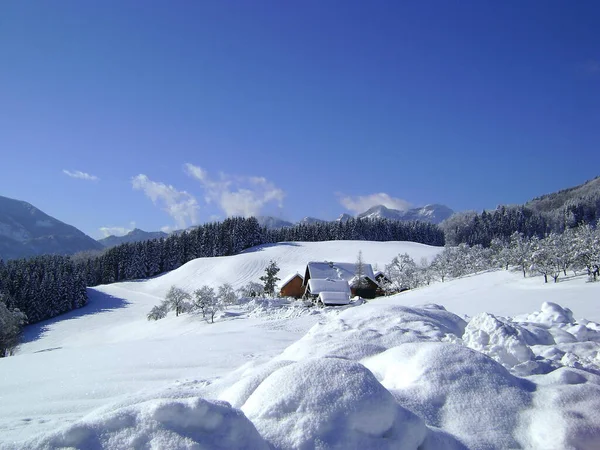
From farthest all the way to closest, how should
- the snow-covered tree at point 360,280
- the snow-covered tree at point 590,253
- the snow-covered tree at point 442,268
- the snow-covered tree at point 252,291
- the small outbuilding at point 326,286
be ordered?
1. the snow-covered tree at point 360,280
2. the snow-covered tree at point 442,268
3. the snow-covered tree at point 252,291
4. the small outbuilding at point 326,286
5. the snow-covered tree at point 590,253

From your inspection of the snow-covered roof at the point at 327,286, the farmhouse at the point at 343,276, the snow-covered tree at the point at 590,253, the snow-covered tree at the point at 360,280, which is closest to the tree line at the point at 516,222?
the farmhouse at the point at 343,276

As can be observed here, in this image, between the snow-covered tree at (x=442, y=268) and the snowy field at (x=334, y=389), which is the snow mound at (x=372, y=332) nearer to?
the snowy field at (x=334, y=389)

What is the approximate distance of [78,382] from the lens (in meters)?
7.92

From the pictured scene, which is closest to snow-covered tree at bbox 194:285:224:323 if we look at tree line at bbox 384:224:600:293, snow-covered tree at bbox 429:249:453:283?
tree line at bbox 384:224:600:293

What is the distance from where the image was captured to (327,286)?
159 feet

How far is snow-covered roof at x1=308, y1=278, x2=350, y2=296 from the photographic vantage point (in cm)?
4791

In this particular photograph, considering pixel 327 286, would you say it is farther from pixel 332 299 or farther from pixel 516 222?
pixel 516 222

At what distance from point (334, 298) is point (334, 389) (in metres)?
40.2

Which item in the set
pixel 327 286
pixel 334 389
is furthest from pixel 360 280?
pixel 334 389

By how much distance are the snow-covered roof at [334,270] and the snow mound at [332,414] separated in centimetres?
4940

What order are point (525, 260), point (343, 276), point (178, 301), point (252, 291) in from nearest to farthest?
1. point (178, 301)
2. point (525, 260)
3. point (252, 291)
4. point (343, 276)

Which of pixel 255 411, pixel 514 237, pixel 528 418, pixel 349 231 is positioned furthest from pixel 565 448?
pixel 349 231

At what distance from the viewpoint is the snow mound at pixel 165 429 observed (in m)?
3.34

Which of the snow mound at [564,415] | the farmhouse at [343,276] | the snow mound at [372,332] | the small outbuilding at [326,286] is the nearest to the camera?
the snow mound at [564,415]
